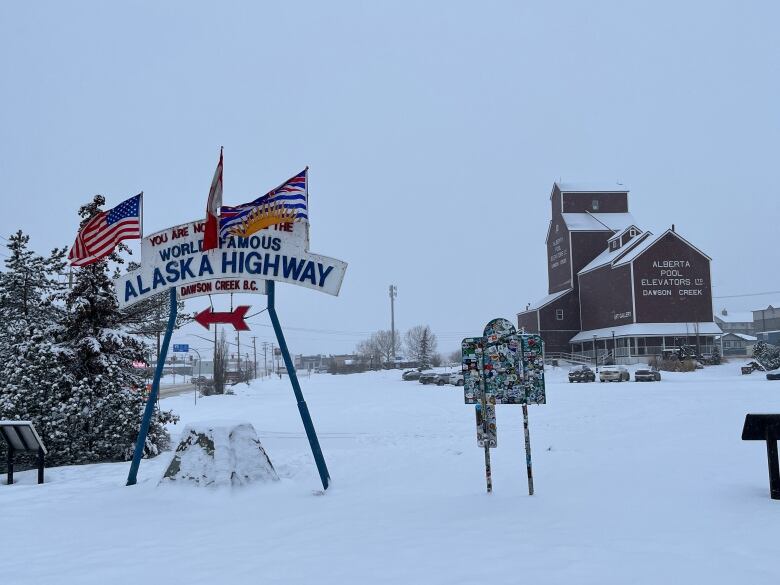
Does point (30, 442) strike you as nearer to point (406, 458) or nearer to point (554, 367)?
point (406, 458)

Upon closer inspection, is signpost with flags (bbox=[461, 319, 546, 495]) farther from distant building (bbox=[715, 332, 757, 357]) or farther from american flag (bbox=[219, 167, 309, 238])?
distant building (bbox=[715, 332, 757, 357])

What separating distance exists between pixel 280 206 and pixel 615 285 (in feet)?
177

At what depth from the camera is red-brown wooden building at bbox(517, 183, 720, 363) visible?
2235 inches

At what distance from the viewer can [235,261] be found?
32.7 feet

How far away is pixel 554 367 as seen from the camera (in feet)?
199

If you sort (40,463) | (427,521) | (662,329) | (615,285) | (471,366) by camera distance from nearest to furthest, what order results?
(427,521)
(471,366)
(40,463)
(662,329)
(615,285)

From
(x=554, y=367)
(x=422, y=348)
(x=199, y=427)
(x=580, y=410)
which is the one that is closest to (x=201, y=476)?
(x=199, y=427)

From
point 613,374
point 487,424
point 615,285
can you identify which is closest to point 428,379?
point 613,374

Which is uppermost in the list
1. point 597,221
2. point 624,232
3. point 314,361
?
point 597,221

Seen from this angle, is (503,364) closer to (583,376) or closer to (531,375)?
(531,375)

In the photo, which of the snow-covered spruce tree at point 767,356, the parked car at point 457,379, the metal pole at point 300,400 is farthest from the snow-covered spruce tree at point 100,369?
the snow-covered spruce tree at point 767,356

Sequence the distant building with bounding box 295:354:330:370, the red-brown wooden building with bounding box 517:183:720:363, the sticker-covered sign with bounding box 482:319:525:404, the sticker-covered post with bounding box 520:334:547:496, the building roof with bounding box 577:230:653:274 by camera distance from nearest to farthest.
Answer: the sticker-covered post with bounding box 520:334:547:496
the sticker-covered sign with bounding box 482:319:525:404
the red-brown wooden building with bounding box 517:183:720:363
the building roof with bounding box 577:230:653:274
the distant building with bounding box 295:354:330:370

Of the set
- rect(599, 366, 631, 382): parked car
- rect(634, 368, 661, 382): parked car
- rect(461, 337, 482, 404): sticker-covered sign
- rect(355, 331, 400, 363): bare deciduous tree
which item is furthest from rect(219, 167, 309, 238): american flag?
rect(355, 331, 400, 363): bare deciduous tree

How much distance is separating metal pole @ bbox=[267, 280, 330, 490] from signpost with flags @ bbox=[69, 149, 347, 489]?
17mm
